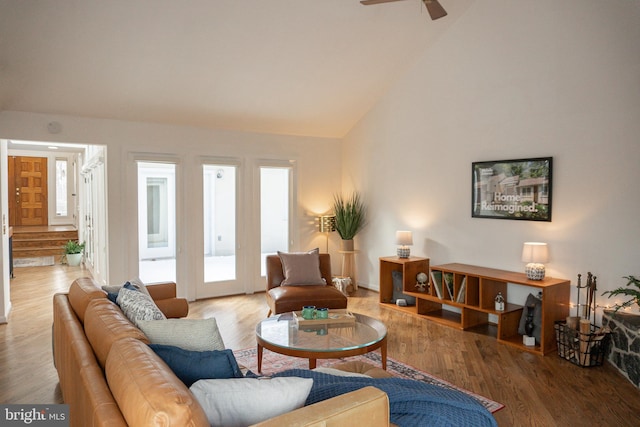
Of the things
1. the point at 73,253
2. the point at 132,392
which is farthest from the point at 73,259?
the point at 132,392

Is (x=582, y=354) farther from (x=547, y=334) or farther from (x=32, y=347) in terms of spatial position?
(x=32, y=347)

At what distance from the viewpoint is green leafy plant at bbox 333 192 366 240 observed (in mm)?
7059

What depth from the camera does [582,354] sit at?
12.9 feet

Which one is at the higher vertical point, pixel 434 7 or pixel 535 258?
pixel 434 7

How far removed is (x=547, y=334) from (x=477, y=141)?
230 centimetres

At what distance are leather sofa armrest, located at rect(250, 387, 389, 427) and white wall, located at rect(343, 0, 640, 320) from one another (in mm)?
3532

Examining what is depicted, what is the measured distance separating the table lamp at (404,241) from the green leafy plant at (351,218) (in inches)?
46.7

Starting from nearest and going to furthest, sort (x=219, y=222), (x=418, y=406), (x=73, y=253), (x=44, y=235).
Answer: (x=418, y=406) → (x=219, y=222) → (x=73, y=253) → (x=44, y=235)

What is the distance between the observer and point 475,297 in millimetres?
5027

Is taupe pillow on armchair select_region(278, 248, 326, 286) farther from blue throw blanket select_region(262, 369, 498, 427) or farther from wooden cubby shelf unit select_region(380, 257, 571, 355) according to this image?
blue throw blanket select_region(262, 369, 498, 427)

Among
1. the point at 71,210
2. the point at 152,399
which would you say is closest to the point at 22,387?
the point at 152,399

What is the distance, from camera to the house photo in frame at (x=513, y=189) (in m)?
4.70

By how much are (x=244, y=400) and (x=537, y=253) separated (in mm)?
3776

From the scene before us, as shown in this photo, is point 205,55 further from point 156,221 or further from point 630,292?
point 630,292
